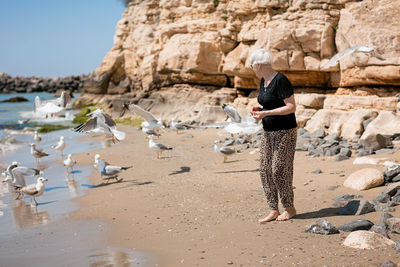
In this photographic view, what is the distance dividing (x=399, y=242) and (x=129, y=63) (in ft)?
86.5

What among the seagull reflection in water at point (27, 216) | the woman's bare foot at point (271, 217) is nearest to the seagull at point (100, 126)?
the seagull reflection in water at point (27, 216)

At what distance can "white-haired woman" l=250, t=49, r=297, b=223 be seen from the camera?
4.47 metres

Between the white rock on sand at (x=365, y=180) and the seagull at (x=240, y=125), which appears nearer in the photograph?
the white rock on sand at (x=365, y=180)

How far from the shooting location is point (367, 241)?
3820 millimetres

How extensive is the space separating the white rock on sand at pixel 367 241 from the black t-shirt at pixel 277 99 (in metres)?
1.38

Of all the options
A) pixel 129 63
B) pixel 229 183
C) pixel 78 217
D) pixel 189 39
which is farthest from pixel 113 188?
pixel 129 63

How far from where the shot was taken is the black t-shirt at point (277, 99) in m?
4.46

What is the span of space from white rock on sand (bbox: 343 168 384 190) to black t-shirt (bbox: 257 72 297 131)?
193 cm

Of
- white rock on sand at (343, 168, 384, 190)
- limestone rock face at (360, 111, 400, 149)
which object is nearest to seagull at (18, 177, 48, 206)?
white rock on sand at (343, 168, 384, 190)

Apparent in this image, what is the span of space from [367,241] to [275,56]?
1111 cm

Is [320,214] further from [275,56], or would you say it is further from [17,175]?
[275,56]

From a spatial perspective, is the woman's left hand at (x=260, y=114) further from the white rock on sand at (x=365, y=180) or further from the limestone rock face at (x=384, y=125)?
the limestone rock face at (x=384, y=125)

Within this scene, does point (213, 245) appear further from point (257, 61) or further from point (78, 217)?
point (78, 217)

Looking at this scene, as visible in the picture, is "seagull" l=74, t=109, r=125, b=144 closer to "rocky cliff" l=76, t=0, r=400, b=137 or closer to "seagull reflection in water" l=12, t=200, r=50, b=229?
"seagull reflection in water" l=12, t=200, r=50, b=229
